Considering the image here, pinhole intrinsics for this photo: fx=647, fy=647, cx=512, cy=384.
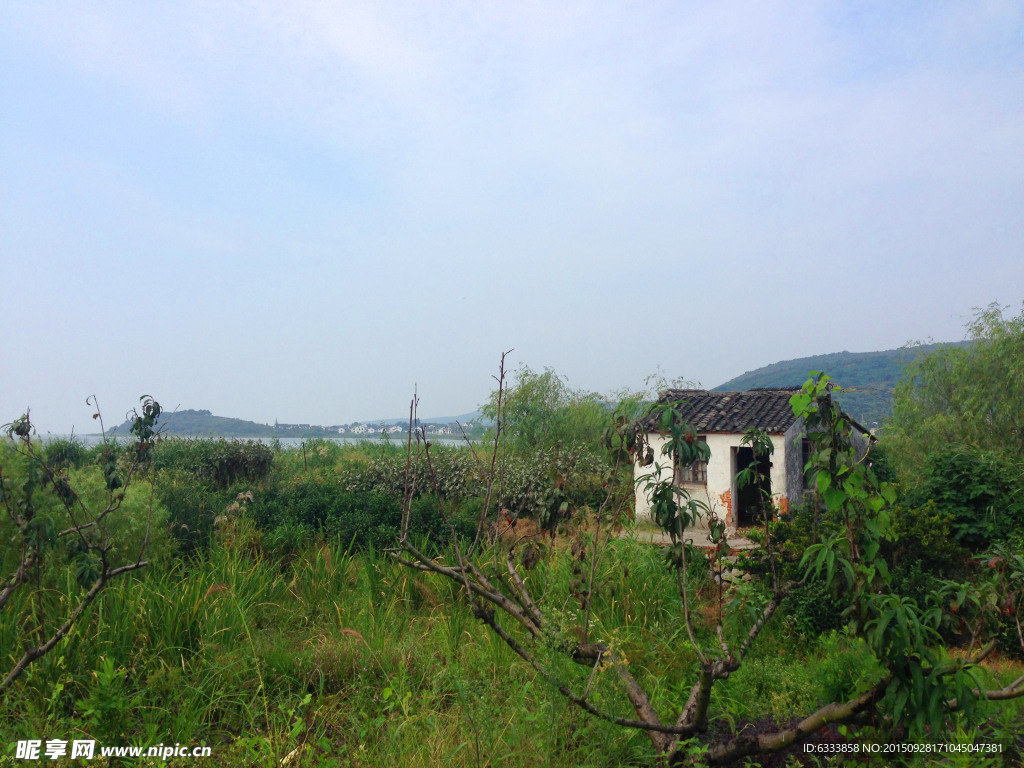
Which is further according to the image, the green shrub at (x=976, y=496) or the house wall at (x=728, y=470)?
the house wall at (x=728, y=470)

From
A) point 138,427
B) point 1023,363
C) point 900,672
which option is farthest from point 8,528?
point 1023,363

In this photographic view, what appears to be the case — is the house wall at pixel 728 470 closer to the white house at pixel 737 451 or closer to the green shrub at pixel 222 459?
the white house at pixel 737 451

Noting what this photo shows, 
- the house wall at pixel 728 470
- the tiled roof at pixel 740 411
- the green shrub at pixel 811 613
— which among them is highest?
the tiled roof at pixel 740 411

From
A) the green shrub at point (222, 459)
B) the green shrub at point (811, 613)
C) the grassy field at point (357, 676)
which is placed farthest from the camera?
the green shrub at point (222, 459)

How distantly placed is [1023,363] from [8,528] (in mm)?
23677

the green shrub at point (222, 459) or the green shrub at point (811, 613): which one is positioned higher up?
the green shrub at point (222, 459)

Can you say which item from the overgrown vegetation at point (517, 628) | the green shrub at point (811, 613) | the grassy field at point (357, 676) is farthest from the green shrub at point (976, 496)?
the green shrub at point (811, 613)

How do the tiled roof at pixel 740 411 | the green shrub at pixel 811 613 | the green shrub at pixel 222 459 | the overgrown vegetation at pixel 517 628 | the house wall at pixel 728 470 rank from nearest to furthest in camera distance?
the overgrown vegetation at pixel 517 628 → the green shrub at pixel 811 613 → the house wall at pixel 728 470 → the tiled roof at pixel 740 411 → the green shrub at pixel 222 459

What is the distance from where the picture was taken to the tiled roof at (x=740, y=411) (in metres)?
15.1

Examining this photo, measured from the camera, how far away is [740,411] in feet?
54.0

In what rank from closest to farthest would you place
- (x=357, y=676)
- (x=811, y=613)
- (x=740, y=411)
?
(x=357, y=676), (x=811, y=613), (x=740, y=411)

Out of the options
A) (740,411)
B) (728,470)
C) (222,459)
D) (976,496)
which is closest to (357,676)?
(976,496)

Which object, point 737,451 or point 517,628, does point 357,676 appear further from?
point 737,451

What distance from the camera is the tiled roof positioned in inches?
596
